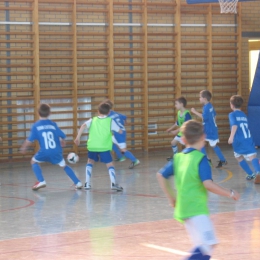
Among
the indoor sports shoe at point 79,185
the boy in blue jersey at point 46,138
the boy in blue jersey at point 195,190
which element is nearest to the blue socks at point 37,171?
the boy in blue jersey at point 46,138

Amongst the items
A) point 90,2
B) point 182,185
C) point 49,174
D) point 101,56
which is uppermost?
point 90,2

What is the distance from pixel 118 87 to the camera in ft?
57.9

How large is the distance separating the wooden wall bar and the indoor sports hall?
0.03 m

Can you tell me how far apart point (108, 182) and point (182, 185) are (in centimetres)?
712

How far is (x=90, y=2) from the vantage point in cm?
1706

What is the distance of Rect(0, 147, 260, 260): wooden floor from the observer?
22.5 ft

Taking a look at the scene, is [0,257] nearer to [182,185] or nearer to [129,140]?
[182,185]

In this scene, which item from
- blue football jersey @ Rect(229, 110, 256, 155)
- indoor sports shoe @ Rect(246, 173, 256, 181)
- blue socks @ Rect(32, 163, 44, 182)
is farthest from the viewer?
indoor sports shoe @ Rect(246, 173, 256, 181)

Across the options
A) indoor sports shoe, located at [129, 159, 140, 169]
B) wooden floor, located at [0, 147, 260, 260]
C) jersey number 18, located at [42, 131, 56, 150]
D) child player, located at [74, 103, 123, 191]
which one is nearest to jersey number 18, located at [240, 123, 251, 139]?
wooden floor, located at [0, 147, 260, 260]

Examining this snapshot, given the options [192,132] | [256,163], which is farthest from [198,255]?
[256,163]

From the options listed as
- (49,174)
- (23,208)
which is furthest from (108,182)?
(23,208)

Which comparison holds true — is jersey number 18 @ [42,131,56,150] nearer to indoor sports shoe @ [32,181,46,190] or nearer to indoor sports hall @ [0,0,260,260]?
indoor sports shoe @ [32,181,46,190]

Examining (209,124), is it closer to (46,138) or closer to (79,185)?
(79,185)

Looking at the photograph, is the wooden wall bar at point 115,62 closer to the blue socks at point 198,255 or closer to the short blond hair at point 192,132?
the short blond hair at point 192,132
